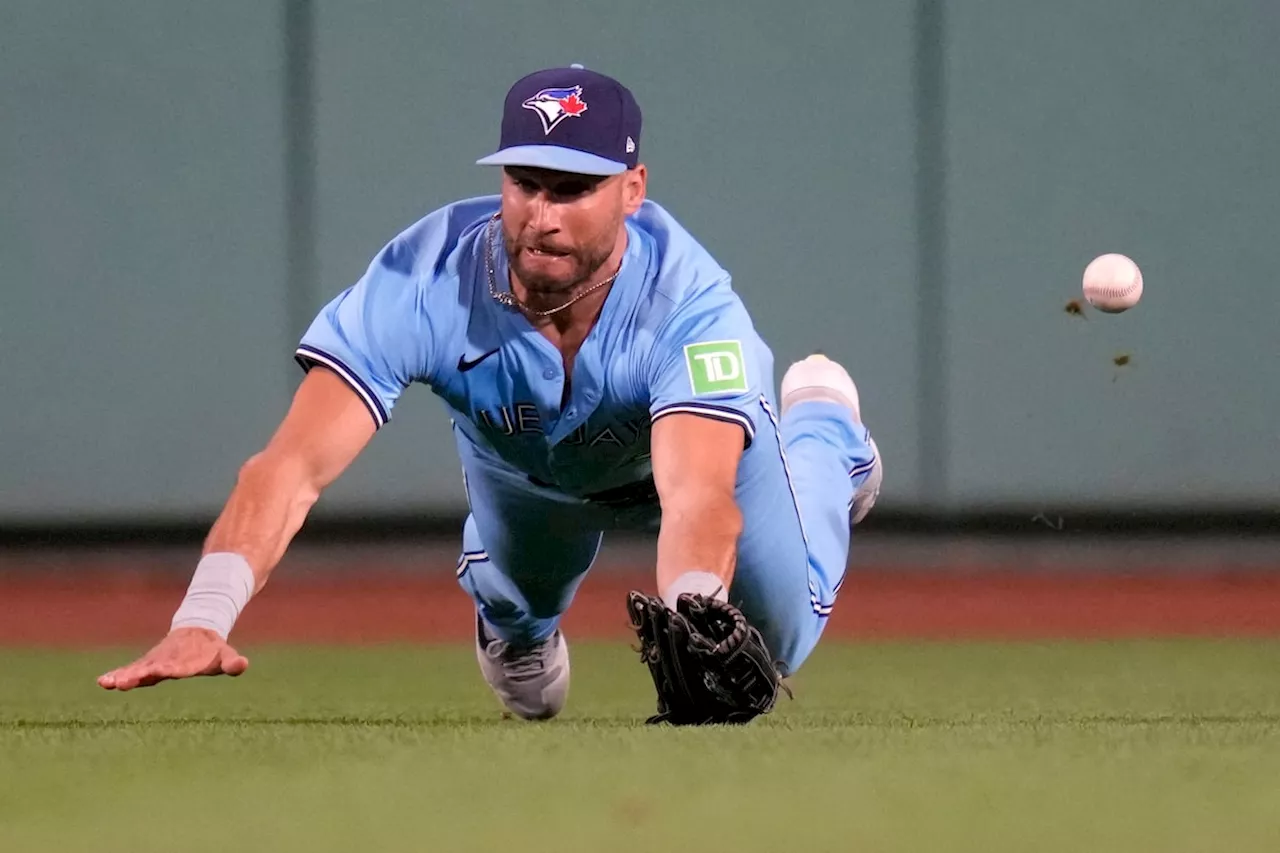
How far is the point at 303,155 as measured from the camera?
7836 millimetres

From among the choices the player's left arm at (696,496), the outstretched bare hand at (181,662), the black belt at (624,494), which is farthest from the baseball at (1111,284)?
the outstretched bare hand at (181,662)

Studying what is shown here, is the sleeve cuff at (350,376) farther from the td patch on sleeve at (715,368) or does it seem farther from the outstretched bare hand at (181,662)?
the outstretched bare hand at (181,662)

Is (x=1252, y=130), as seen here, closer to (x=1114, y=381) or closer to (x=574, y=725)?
(x=1114, y=381)

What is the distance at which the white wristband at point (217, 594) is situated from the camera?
2840 mm

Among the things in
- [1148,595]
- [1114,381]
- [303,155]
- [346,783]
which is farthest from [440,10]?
[346,783]

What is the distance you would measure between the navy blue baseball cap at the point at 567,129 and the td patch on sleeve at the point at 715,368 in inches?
15.1

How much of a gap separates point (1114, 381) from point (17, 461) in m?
4.76

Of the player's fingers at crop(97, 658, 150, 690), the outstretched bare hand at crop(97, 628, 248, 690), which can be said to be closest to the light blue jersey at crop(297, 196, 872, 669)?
the outstretched bare hand at crop(97, 628, 248, 690)

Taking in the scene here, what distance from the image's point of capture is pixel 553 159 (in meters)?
3.41

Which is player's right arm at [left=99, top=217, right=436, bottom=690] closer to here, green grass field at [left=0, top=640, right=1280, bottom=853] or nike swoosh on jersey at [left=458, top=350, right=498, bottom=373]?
nike swoosh on jersey at [left=458, top=350, right=498, bottom=373]

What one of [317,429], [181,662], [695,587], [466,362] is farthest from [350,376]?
[181,662]

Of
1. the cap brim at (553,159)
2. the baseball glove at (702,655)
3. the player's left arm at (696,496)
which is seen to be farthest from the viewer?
the cap brim at (553,159)

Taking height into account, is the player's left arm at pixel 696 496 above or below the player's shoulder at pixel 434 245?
below

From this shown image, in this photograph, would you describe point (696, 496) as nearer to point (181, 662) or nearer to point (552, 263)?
point (552, 263)
